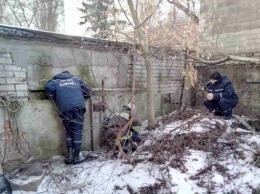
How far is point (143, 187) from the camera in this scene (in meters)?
3.32

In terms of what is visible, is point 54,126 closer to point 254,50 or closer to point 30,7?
point 254,50

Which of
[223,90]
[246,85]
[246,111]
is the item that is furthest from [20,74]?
[246,111]

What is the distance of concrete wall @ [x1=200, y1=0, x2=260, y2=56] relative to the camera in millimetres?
6406

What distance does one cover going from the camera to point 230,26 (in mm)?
6930

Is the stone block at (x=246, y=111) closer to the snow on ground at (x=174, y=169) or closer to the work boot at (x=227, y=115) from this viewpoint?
the work boot at (x=227, y=115)

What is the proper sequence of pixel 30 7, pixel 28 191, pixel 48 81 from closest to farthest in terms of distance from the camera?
pixel 28 191 < pixel 48 81 < pixel 30 7

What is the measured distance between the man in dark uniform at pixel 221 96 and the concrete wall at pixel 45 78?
2128mm

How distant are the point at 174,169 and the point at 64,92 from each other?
7.13ft

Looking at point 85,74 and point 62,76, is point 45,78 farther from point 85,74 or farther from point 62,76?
point 85,74

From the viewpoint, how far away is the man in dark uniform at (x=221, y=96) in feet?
18.8

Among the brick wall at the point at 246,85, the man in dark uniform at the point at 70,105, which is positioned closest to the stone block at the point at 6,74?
the man in dark uniform at the point at 70,105

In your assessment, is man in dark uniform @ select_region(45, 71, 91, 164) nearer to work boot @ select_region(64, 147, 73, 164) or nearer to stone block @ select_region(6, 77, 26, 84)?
work boot @ select_region(64, 147, 73, 164)

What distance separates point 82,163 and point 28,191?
1.10 meters

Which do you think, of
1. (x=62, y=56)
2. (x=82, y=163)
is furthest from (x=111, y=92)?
(x=82, y=163)
